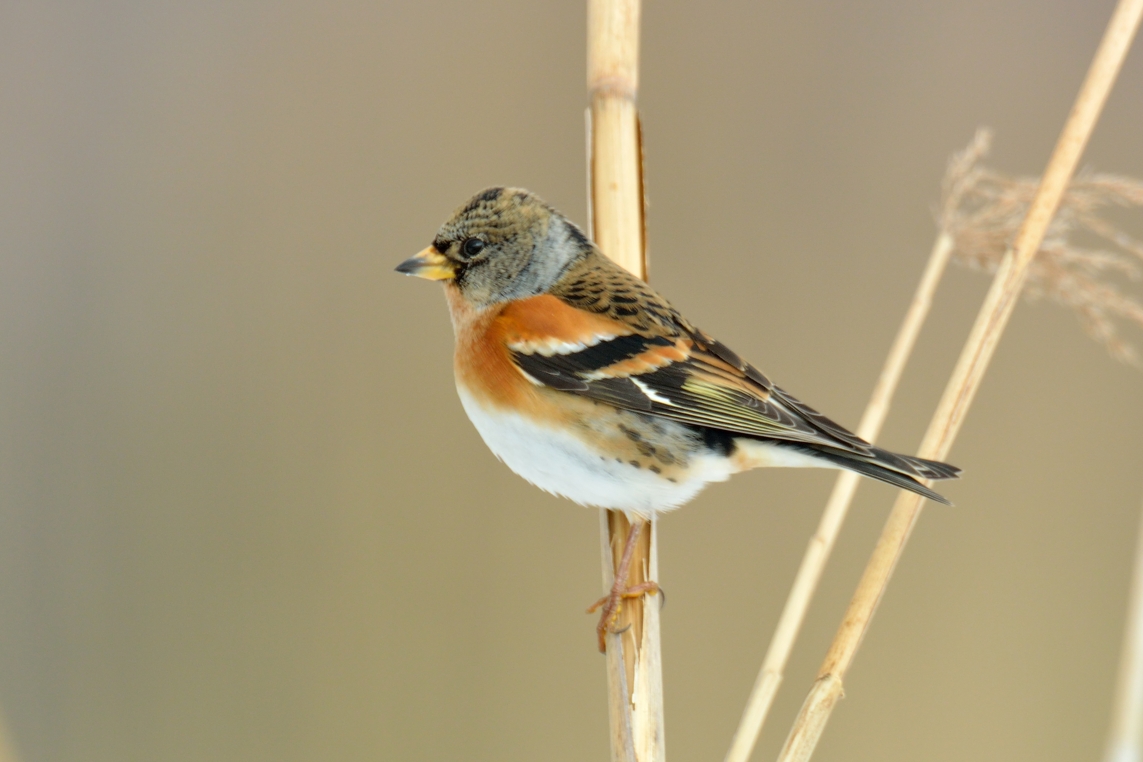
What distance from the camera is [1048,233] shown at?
155cm

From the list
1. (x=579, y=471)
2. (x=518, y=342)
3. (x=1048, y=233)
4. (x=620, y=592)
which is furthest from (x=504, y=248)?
(x=1048, y=233)

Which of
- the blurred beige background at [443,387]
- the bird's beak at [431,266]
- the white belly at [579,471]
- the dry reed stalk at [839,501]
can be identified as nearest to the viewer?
the dry reed stalk at [839,501]

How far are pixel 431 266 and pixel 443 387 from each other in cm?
105

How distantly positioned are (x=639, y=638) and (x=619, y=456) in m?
0.31

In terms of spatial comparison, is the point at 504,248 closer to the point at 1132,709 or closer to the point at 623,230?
the point at 623,230

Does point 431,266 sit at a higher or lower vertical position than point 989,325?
lower

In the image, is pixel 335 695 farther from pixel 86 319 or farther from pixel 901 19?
pixel 901 19

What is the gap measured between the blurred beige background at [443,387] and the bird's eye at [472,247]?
94 centimetres

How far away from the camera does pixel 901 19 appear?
2.86 metres

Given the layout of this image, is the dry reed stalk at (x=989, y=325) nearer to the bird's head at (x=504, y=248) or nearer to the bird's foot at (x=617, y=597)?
the bird's foot at (x=617, y=597)

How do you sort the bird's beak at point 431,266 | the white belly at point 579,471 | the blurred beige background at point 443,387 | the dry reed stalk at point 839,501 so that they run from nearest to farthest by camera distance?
the dry reed stalk at point 839,501
the white belly at point 579,471
the bird's beak at point 431,266
the blurred beige background at point 443,387

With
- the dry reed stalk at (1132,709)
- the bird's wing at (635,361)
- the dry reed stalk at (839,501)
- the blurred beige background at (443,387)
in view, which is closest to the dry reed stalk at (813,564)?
the dry reed stalk at (839,501)

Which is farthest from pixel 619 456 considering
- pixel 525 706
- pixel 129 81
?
pixel 129 81

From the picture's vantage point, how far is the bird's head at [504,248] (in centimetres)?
167
